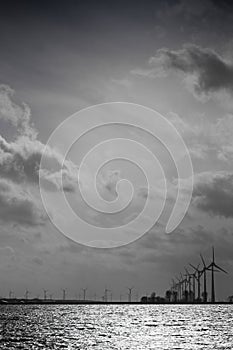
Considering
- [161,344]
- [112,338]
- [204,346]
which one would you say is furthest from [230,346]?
[112,338]

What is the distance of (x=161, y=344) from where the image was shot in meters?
122

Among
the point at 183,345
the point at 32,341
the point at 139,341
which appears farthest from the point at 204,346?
the point at 32,341

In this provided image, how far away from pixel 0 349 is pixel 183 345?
36083mm

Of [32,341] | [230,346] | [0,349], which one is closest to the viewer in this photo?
[0,349]

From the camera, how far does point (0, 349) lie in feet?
359

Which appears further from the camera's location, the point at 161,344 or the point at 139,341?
the point at 139,341

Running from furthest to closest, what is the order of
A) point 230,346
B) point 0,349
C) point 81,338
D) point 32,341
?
point 81,338 → point 32,341 → point 230,346 → point 0,349

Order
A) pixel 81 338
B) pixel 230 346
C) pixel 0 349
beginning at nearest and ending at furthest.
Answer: pixel 0 349 → pixel 230 346 → pixel 81 338

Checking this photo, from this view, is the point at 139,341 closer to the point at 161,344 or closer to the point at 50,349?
the point at 161,344

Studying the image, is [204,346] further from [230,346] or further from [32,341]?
[32,341]

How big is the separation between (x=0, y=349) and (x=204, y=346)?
1566 inches

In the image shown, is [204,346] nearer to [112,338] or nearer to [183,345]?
[183,345]

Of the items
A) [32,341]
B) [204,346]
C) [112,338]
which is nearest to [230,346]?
[204,346]

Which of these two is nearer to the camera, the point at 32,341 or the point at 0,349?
the point at 0,349
